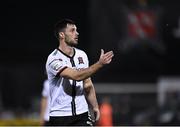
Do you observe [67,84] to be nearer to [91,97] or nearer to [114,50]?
[91,97]

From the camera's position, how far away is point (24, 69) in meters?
29.9

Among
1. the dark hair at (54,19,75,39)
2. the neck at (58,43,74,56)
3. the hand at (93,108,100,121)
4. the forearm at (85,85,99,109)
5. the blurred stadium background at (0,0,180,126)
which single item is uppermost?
the blurred stadium background at (0,0,180,126)

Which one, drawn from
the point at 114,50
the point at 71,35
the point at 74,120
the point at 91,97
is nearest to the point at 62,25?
the point at 71,35

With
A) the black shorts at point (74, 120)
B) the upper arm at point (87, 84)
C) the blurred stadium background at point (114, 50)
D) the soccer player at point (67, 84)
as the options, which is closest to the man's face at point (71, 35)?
the soccer player at point (67, 84)

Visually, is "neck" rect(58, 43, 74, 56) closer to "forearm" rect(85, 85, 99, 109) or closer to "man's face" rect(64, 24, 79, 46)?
"man's face" rect(64, 24, 79, 46)

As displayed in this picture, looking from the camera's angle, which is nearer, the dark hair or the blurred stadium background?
the dark hair

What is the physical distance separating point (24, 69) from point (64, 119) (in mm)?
21169

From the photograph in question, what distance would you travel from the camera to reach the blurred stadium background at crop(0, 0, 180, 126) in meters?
22.0

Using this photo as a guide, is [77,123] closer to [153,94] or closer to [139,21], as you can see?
[139,21]

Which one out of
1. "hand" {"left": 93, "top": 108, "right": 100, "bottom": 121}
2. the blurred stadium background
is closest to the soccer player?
"hand" {"left": 93, "top": 108, "right": 100, "bottom": 121}

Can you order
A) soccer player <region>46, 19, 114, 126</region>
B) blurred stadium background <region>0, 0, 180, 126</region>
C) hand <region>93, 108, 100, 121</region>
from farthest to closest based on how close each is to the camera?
blurred stadium background <region>0, 0, 180, 126</region>, hand <region>93, 108, 100, 121</region>, soccer player <region>46, 19, 114, 126</region>

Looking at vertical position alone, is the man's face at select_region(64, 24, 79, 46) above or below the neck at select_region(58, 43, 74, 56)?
above

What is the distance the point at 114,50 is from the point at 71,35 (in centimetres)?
1198

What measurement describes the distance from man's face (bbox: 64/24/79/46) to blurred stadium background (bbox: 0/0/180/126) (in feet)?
31.3
